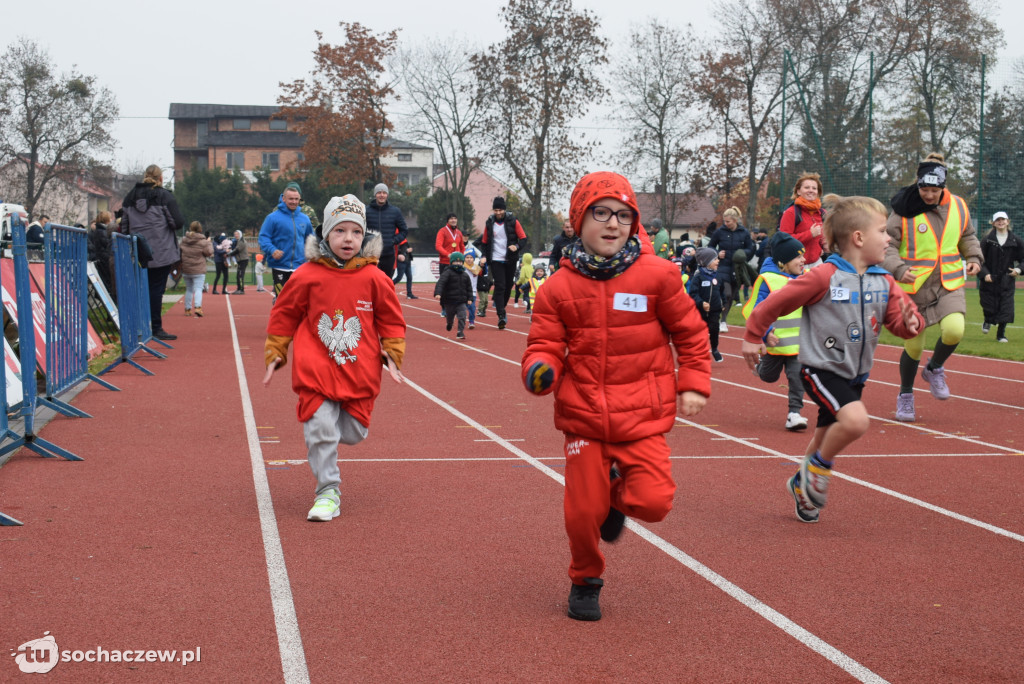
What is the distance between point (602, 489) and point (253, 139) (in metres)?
109

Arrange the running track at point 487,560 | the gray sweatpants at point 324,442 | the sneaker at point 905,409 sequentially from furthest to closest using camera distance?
the sneaker at point 905,409 < the gray sweatpants at point 324,442 < the running track at point 487,560

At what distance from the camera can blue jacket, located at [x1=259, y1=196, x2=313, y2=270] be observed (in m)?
14.4

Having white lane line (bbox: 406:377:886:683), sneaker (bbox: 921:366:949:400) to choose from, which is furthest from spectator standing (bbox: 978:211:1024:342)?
white lane line (bbox: 406:377:886:683)

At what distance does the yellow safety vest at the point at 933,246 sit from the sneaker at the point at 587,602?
560 cm

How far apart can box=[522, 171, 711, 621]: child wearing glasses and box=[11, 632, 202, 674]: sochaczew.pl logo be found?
143 centimetres

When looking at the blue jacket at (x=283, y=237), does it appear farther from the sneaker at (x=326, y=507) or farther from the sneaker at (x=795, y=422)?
the sneaker at (x=326, y=507)

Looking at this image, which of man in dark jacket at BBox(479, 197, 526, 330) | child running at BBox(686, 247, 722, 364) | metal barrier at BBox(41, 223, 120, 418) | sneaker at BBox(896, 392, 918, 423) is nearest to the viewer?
metal barrier at BBox(41, 223, 120, 418)

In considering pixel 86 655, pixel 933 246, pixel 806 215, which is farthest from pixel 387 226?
pixel 86 655

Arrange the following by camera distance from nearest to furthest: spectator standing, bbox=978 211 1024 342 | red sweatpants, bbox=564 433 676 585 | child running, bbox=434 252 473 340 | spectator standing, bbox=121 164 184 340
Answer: red sweatpants, bbox=564 433 676 585, spectator standing, bbox=121 164 184 340, child running, bbox=434 252 473 340, spectator standing, bbox=978 211 1024 342

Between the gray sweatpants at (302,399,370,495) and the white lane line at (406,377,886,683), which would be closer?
the white lane line at (406,377,886,683)

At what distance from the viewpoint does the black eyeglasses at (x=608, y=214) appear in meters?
4.25

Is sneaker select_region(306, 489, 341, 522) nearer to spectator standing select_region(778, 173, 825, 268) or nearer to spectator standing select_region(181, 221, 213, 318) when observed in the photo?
spectator standing select_region(778, 173, 825, 268)

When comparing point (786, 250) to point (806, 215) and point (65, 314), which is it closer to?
point (806, 215)

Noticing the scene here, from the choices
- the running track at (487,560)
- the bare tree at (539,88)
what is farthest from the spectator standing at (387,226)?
the bare tree at (539,88)
